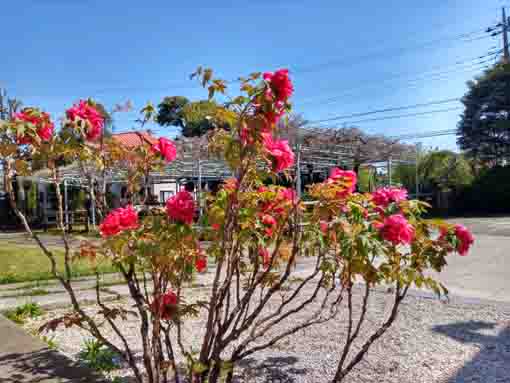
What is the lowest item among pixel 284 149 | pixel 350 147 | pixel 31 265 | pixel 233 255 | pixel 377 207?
pixel 31 265

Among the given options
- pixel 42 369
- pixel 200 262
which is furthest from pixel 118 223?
pixel 42 369

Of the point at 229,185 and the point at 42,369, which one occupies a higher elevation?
the point at 229,185

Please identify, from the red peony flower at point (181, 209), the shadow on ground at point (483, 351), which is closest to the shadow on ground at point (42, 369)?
the red peony flower at point (181, 209)

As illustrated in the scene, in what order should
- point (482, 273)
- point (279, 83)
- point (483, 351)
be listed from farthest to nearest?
point (482, 273)
point (483, 351)
point (279, 83)

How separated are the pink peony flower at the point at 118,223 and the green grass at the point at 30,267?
11.4ft

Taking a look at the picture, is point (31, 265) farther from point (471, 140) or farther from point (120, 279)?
point (471, 140)

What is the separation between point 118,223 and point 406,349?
234cm

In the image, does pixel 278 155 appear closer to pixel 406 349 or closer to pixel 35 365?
pixel 35 365

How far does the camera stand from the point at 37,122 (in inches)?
63.9

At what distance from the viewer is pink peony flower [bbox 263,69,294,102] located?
132 centimetres

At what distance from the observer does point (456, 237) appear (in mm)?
1753

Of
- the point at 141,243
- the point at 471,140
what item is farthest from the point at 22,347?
the point at 471,140

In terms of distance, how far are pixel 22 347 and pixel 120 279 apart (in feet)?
10.5

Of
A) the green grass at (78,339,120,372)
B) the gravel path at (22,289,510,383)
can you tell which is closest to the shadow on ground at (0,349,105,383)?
the green grass at (78,339,120,372)
